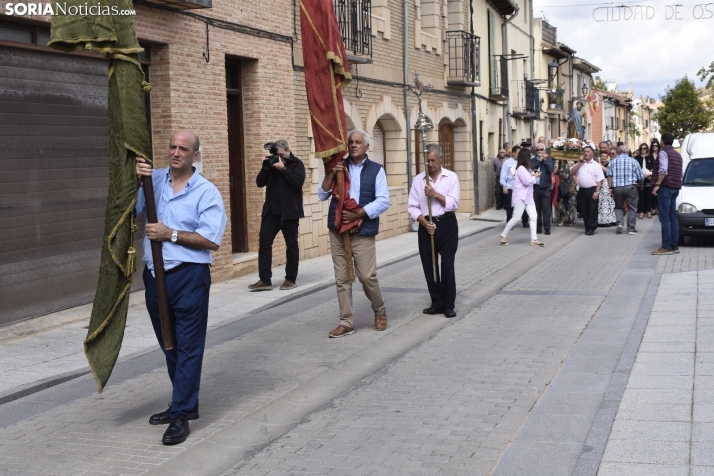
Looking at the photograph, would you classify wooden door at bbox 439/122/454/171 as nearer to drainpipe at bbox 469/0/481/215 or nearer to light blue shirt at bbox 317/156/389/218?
drainpipe at bbox 469/0/481/215

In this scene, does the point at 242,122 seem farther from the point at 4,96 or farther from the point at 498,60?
the point at 498,60

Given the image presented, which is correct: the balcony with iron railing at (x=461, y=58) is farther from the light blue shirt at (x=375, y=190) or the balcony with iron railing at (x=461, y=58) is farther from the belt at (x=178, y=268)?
the belt at (x=178, y=268)

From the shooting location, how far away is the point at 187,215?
5812 mm

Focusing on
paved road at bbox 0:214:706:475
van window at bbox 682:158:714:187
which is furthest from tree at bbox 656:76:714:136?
paved road at bbox 0:214:706:475

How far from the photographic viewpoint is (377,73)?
2014cm

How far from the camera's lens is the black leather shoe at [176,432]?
5.67m

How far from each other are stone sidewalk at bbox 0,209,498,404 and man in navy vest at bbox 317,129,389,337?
168 centimetres

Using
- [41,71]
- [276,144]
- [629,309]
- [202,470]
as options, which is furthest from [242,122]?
[202,470]

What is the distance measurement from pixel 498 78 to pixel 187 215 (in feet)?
89.9

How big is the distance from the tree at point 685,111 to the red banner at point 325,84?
63.7m

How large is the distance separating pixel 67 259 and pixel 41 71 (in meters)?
2.12

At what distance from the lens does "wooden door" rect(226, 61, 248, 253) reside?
1463 cm

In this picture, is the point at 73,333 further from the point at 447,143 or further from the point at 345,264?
the point at 447,143

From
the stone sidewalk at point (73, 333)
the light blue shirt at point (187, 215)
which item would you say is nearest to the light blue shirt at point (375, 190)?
the stone sidewalk at point (73, 333)
